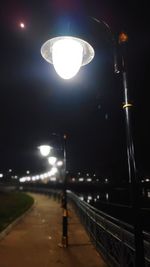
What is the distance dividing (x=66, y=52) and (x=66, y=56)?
0.06 meters

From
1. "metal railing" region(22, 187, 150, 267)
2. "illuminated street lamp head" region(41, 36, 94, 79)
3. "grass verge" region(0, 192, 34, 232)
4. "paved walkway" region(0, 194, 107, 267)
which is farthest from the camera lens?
"grass verge" region(0, 192, 34, 232)

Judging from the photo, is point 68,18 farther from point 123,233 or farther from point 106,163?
point 106,163

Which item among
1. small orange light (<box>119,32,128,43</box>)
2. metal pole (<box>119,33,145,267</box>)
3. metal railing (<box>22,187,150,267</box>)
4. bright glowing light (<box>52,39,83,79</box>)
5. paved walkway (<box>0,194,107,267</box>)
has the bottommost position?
paved walkway (<box>0,194,107,267</box>)

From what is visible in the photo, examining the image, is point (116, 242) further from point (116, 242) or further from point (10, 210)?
point (10, 210)

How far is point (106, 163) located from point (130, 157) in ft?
324

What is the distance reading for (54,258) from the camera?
9906 millimetres

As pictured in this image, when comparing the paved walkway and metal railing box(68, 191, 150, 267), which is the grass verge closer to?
the paved walkway

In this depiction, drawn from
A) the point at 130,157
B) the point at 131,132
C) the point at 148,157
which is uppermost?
the point at 148,157

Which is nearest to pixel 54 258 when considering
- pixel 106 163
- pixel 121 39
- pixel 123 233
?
pixel 123 233

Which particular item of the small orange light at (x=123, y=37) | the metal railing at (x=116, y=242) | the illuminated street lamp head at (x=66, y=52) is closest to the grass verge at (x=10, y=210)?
the metal railing at (x=116, y=242)

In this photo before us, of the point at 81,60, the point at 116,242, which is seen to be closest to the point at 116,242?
the point at 116,242

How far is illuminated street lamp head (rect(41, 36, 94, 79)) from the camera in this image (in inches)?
185

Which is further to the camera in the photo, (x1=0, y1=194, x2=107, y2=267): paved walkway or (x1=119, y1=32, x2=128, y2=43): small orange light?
(x1=0, y1=194, x2=107, y2=267): paved walkway

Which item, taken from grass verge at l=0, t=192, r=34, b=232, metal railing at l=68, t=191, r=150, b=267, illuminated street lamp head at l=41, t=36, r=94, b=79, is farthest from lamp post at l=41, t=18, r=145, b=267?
grass verge at l=0, t=192, r=34, b=232
